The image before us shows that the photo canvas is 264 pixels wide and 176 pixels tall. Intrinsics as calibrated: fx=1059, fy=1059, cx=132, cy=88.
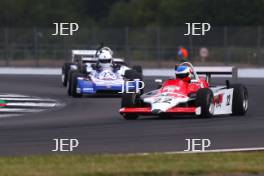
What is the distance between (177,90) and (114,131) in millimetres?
3144

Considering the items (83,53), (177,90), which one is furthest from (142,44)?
(177,90)

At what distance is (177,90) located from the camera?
22047 mm

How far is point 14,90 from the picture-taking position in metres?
32.6

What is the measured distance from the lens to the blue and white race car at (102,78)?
93.6 ft

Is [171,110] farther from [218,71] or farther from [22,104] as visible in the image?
[22,104]

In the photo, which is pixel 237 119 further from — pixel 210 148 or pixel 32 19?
pixel 32 19

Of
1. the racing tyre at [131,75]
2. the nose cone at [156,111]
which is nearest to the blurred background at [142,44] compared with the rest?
the racing tyre at [131,75]

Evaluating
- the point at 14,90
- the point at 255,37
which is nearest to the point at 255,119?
the point at 14,90

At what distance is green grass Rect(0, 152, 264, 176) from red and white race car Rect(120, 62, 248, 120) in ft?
19.6

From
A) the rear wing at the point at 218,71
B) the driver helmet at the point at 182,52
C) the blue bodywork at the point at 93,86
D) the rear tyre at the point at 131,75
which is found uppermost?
the rear wing at the point at 218,71

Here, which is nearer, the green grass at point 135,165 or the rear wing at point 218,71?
the green grass at point 135,165

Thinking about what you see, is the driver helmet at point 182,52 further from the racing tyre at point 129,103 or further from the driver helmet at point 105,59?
the racing tyre at point 129,103

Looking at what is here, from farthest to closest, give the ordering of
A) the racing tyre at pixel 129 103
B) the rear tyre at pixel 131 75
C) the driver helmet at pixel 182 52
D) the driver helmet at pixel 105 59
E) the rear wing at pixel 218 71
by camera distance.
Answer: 1. the driver helmet at pixel 182 52
2. the driver helmet at pixel 105 59
3. the rear tyre at pixel 131 75
4. the rear wing at pixel 218 71
5. the racing tyre at pixel 129 103

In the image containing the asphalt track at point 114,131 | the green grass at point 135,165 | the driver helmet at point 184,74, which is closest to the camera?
the green grass at point 135,165
